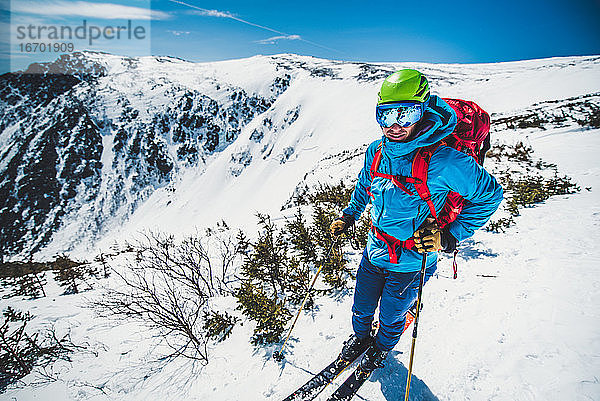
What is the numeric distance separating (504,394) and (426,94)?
303cm

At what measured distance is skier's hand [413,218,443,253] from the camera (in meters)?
2.27

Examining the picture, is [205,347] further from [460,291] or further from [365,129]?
[365,129]

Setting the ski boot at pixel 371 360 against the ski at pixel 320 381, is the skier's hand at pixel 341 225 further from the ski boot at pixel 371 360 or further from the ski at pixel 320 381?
the ski boot at pixel 371 360

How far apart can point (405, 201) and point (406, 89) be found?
1034 mm

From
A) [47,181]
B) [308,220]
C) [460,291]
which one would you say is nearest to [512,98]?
[308,220]

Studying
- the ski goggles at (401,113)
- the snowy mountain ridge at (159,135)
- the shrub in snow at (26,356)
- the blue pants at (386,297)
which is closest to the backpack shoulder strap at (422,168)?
the ski goggles at (401,113)

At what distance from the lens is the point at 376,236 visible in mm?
2795

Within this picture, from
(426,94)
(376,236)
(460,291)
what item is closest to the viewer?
(426,94)

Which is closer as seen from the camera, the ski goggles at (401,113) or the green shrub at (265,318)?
the ski goggles at (401,113)

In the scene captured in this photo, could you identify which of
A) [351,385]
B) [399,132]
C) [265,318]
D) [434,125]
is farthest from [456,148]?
[265,318]

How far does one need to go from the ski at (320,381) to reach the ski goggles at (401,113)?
243cm

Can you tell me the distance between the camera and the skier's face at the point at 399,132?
7.16ft

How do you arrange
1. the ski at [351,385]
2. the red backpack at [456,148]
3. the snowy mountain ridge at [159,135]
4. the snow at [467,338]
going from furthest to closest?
1. the snowy mountain ridge at [159,135]
2. the ski at [351,385]
3. the snow at [467,338]
4. the red backpack at [456,148]

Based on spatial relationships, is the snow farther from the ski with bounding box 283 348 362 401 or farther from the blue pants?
the blue pants
